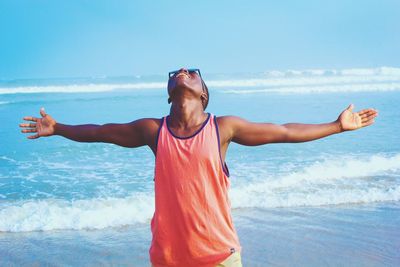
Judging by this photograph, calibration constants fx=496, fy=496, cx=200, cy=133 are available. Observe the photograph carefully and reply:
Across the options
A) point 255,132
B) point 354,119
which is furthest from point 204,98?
point 354,119

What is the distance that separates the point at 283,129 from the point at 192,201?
66 cm

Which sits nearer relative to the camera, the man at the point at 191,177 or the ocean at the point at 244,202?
the man at the point at 191,177

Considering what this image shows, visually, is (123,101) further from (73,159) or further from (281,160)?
(281,160)

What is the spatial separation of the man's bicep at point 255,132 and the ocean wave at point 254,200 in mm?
4334

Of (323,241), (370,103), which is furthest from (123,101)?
(323,241)

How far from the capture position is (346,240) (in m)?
5.75

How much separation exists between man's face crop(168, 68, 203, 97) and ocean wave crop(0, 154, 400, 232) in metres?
4.43

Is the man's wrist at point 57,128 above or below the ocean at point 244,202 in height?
above

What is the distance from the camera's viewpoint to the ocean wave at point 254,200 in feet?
22.0

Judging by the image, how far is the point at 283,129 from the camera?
270 centimetres

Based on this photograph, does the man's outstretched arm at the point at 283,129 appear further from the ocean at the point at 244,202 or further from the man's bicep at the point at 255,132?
the ocean at the point at 244,202

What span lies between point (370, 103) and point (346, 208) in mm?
15756

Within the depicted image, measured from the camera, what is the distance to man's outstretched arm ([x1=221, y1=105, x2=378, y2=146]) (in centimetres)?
256

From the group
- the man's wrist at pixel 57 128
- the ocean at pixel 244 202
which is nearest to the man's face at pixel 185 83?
the man's wrist at pixel 57 128
